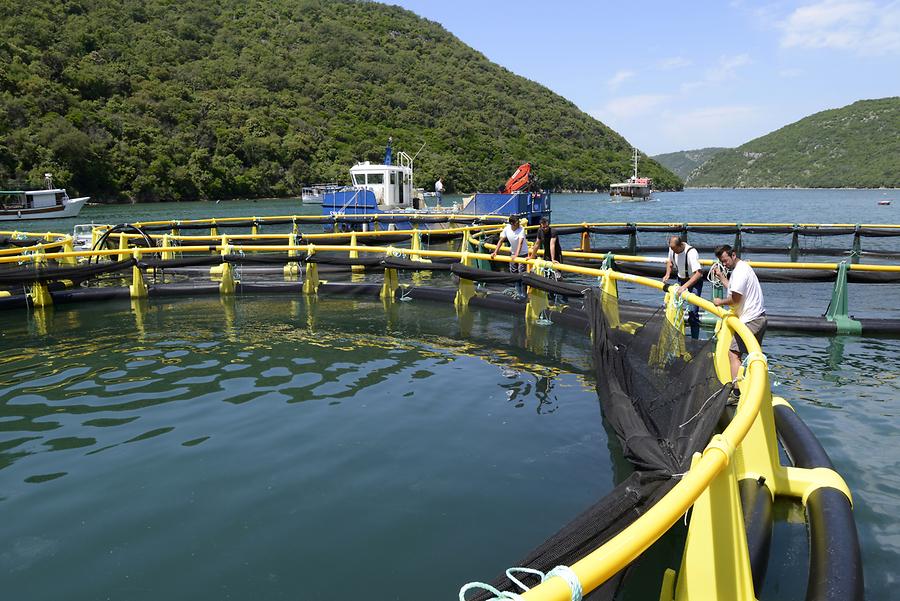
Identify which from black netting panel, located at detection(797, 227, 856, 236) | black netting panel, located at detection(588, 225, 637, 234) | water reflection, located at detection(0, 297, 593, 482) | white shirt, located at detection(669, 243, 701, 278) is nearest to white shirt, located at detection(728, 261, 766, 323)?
water reflection, located at detection(0, 297, 593, 482)

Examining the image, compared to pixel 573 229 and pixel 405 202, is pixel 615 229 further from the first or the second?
pixel 405 202

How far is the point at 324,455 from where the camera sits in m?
5.43

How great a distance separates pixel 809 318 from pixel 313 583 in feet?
33.8

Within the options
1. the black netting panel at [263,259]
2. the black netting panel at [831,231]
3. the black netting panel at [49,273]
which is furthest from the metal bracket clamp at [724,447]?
the black netting panel at [831,231]

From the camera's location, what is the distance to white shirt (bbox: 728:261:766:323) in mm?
6930

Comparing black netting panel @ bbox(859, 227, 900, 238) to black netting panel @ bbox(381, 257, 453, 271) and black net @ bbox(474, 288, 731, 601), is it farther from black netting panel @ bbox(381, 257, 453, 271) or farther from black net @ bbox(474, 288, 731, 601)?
black net @ bbox(474, 288, 731, 601)

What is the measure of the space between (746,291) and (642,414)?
3249 mm

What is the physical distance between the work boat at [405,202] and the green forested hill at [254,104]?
190ft

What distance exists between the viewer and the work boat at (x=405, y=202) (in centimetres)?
2697

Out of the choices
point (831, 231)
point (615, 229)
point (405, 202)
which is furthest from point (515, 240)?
point (405, 202)

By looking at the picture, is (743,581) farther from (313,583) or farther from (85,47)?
(85,47)

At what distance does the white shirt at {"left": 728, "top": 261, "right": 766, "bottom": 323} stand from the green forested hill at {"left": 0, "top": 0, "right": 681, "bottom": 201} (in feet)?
267

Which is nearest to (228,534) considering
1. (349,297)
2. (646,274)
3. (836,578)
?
(836,578)

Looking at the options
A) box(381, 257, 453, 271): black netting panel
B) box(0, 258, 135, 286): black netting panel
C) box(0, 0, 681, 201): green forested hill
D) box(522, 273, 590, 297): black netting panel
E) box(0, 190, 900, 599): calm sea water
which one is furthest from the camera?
box(0, 0, 681, 201): green forested hill
